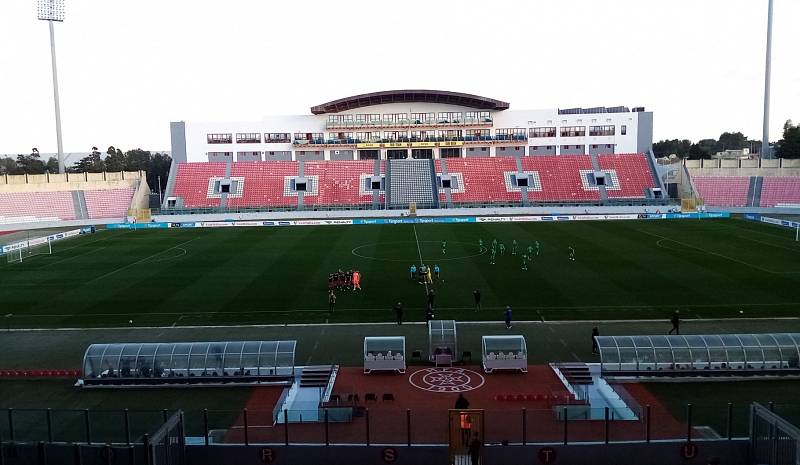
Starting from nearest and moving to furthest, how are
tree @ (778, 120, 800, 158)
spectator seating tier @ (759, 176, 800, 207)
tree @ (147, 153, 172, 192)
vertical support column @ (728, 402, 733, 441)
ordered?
1. vertical support column @ (728, 402, 733, 441)
2. spectator seating tier @ (759, 176, 800, 207)
3. tree @ (778, 120, 800, 158)
4. tree @ (147, 153, 172, 192)

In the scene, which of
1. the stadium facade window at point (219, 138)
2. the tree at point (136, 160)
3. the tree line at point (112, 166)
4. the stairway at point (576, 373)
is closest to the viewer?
the stairway at point (576, 373)

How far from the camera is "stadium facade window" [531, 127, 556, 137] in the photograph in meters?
83.4

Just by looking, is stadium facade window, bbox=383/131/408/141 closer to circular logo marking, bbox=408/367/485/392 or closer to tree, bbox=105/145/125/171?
tree, bbox=105/145/125/171

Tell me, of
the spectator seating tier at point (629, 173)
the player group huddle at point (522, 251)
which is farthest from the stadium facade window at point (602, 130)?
the player group huddle at point (522, 251)

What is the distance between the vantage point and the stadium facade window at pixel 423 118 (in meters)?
84.1

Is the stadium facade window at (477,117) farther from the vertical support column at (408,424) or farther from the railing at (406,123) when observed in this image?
the vertical support column at (408,424)

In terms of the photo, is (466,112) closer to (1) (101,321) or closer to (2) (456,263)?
(2) (456,263)

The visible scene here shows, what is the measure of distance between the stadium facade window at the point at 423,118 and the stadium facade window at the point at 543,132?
1391cm

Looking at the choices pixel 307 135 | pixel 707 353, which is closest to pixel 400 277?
pixel 707 353

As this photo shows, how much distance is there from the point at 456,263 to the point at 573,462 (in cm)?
2539

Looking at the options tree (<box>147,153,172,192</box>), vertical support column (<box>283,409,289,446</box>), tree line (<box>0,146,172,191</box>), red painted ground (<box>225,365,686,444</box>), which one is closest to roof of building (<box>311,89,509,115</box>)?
tree line (<box>0,146,172,191</box>)

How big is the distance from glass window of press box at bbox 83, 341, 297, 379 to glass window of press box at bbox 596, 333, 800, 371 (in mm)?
10250

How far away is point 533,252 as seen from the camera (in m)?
41.6

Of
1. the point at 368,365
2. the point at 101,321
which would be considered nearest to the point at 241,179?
the point at 101,321
